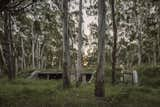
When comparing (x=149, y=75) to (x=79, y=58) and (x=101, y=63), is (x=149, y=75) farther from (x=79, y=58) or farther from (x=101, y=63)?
(x=101, y=63)

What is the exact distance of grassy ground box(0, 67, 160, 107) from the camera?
365 inches

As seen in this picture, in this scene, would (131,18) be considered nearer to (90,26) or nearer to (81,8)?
(90,26)

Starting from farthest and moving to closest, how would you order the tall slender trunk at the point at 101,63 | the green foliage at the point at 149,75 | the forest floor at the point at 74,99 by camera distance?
the green foliage at the point at 149,75 < the tall slender trunk at the point at 101,63 < the forest floor at the point at 74,99

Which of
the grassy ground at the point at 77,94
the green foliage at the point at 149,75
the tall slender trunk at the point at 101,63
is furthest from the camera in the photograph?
the green foliage at the point at 149,75

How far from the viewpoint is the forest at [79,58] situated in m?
10.3

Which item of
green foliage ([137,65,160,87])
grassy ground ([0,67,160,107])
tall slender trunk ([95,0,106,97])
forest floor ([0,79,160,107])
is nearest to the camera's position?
forest floor ([0,79,160,107])

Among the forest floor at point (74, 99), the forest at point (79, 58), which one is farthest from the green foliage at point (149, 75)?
the forest floor at point (74, 99)

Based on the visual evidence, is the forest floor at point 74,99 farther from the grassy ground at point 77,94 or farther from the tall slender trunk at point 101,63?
the tall slender trunk at point 101,63

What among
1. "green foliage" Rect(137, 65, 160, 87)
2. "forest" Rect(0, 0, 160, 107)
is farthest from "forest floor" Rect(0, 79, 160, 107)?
"green foliage" Rect(137, 65, 160, 87)

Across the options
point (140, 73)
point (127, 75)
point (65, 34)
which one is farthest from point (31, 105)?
point (140, 73)

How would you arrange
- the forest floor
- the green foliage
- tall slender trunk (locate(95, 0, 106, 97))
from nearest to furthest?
the forest floor → tall slender trunk (locate(95, 0, 106, 97)) → the green foliage

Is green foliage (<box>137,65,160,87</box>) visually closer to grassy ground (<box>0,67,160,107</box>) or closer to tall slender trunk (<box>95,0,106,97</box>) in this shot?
grassy ground (<box>0,67,160,107</box>)

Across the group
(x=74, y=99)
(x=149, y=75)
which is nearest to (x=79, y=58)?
(x=149, y=75)

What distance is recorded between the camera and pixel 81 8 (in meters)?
20.8
